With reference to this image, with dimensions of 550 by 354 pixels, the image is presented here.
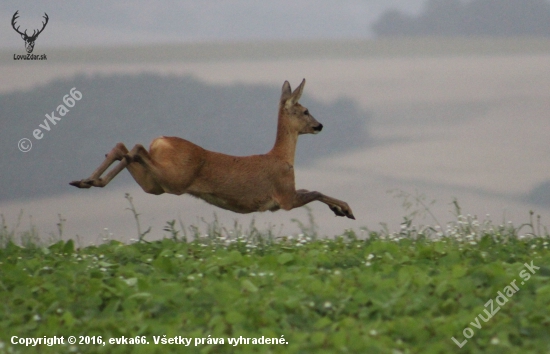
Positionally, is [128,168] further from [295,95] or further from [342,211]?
[342,211]

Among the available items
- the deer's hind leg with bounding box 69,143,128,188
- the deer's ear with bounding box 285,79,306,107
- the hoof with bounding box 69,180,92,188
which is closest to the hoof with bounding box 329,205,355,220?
the deer's ear with bounding box 285,79,306,107

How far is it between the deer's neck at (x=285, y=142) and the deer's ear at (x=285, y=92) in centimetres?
20

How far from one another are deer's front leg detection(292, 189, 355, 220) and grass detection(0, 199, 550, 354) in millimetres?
1550

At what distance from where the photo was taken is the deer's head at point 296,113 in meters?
10.5

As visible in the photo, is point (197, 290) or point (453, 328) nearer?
point (453, 328)

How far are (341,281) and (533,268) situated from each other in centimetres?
163

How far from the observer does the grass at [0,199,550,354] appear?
19.1ft

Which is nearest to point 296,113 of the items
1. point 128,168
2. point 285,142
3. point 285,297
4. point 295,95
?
point 295,95

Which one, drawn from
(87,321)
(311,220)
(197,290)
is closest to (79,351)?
(87,321)

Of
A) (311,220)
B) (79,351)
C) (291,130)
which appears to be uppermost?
(291,130)

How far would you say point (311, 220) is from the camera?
948 cm

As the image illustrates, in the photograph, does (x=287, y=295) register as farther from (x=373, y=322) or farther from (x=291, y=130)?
(x=291, y=130)

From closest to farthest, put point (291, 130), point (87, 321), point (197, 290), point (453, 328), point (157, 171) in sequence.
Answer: point (453, 328) < point (87, 321) < point (197, 290) < point (157, 171) < point (291, 130)

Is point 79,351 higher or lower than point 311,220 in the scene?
lower
